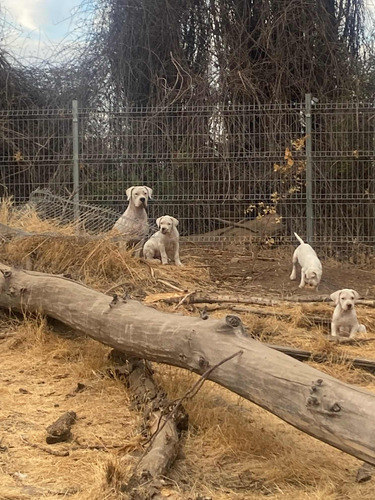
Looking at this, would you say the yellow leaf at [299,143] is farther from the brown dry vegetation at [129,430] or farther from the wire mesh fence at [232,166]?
the brown dry vegetation at [129,430]

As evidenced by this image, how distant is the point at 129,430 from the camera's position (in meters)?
3.27

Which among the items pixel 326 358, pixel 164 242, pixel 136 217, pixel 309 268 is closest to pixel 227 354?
pixel 326 358

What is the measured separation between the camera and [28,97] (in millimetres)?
11625

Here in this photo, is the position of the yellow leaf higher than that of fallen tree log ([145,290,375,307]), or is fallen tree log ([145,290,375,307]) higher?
the yellow leaf

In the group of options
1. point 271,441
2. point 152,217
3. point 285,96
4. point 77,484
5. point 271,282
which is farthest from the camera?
point 285,96

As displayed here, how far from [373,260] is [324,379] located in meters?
6.88

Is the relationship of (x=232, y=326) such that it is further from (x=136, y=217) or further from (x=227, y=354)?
(x=136, y=217)

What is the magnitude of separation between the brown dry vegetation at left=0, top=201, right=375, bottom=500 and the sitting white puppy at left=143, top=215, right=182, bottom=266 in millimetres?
1741

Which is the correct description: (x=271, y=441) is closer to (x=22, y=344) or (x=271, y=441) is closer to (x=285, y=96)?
(x=22, y=344)

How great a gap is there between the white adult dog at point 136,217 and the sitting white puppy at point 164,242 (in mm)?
170

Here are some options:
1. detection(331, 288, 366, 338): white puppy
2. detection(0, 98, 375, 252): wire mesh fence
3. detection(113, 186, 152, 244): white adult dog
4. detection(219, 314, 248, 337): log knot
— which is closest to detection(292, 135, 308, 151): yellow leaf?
detection(0, 98, 375, 252): wire mesh fence

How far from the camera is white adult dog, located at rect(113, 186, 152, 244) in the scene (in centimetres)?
798

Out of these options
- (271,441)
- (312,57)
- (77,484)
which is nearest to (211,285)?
(271,441)

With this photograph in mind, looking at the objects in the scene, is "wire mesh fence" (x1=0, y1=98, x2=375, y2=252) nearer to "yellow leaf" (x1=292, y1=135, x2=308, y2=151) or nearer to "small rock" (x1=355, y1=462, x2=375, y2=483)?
"yellow leaf" (x1=292, y1=135, x2=308, y2=151)
